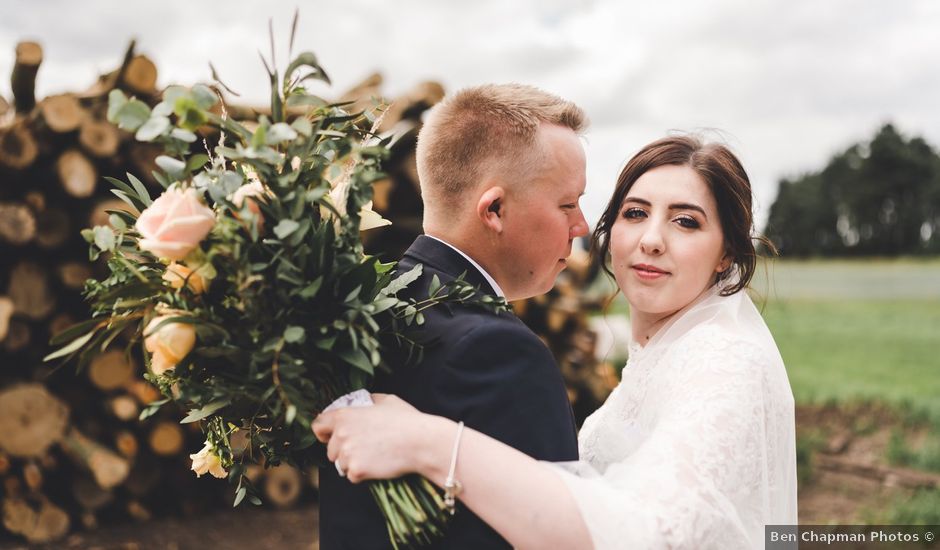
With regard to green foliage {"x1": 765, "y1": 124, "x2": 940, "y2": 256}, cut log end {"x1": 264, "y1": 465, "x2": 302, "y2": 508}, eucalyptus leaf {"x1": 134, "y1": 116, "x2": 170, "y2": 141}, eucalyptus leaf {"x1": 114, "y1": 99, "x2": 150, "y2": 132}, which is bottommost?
green foliage {"x1": 765, "y1": 124, "x2": 940, "y2": 256}

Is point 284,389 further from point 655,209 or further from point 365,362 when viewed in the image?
point 655,209

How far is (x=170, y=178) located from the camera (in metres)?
1.84

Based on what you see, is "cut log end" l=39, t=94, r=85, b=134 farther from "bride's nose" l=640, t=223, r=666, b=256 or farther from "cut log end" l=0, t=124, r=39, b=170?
"bride's nose" l=640, t=223, r=666, b=256

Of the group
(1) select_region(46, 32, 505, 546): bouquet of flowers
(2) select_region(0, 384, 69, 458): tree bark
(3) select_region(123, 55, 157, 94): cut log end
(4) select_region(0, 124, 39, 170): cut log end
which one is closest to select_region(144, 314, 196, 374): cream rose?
(1) select_region(46, 32, 505, 546): bouquet of flowers

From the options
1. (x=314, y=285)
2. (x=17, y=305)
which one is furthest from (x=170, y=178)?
(x=17, y=305)

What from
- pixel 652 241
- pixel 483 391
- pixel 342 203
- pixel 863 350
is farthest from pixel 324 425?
pixel 863 350

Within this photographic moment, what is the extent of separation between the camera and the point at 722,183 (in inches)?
104

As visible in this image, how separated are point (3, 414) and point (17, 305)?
27.3 inches

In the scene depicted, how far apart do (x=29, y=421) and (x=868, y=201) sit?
157 ft

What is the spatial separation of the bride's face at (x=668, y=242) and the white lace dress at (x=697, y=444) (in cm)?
11

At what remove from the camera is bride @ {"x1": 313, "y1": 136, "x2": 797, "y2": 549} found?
1737 mm

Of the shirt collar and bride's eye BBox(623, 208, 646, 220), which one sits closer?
the shirt collar

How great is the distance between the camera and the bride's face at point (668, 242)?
2586 mm

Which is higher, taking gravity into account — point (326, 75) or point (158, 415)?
point (326, 75)
